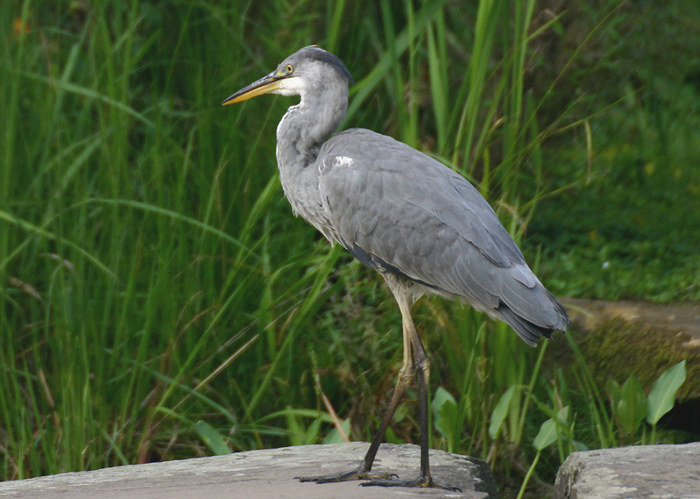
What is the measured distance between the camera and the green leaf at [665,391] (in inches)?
134

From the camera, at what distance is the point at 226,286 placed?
3596 millimetres

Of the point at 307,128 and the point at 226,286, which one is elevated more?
the point at 307,128

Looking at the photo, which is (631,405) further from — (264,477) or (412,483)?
(264,477)

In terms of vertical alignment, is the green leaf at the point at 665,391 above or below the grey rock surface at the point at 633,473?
above

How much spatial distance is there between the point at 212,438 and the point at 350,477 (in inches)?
25.2

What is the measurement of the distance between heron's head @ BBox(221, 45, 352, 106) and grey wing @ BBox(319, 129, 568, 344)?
216mm

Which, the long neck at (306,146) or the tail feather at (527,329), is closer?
the tail feather at (527,329)

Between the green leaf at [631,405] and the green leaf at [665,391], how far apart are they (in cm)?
3

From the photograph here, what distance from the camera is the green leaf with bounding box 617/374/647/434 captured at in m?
3.42

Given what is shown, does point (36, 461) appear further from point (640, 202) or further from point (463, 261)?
point (640, 202)

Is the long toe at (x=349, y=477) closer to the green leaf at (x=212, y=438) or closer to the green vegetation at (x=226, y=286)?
the green vegetation at (x=226, y=286)

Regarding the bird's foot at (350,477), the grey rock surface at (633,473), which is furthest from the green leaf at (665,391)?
the bird's foot at (350,477)

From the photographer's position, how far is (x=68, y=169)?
12.6 ft

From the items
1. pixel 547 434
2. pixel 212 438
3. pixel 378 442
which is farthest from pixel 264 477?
pixel 547 434
